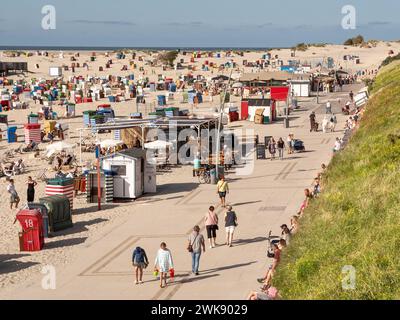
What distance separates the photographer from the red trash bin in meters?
15.2

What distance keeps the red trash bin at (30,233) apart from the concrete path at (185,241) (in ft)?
3.45

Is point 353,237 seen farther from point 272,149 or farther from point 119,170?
point 272,149

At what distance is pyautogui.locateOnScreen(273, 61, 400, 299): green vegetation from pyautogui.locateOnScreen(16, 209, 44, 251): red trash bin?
5809 mm

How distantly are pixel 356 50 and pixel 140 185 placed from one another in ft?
301

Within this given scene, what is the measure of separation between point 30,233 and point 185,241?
134 inches

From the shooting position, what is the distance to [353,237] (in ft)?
37.6

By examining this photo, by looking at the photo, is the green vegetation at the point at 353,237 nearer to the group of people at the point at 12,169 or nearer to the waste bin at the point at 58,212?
the waste bin at the point at 58,212

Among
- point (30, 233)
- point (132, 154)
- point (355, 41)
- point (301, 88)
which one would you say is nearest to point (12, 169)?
point (132, 154)

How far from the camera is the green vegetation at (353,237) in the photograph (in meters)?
9.21

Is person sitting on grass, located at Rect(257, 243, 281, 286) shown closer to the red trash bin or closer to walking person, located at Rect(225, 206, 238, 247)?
walking person, located at Rect(225, 206, 238, 247)

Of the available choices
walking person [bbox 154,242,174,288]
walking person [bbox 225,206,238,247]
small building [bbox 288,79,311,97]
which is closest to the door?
walking person [bbox 225,206,238,247]

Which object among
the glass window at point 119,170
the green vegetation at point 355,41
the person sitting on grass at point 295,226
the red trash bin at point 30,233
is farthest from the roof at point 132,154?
the green vegetation at point 355,41

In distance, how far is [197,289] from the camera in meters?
12.0
